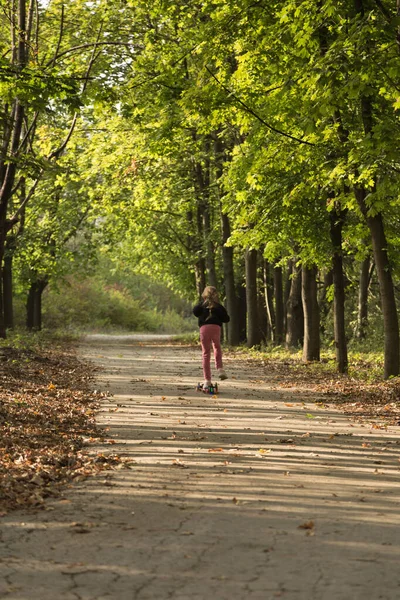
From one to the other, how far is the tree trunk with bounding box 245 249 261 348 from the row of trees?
5 centimetres

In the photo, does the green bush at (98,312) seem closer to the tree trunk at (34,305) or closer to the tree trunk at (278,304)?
the tree trunk at (34,305)

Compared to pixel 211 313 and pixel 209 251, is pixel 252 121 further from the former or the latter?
pixel 209 251

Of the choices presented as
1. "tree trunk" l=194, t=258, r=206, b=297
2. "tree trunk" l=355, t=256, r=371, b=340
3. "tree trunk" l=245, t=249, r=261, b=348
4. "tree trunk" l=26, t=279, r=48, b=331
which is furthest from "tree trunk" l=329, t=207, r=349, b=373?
"tree trunk" l=26, t=279, r=48, b=331

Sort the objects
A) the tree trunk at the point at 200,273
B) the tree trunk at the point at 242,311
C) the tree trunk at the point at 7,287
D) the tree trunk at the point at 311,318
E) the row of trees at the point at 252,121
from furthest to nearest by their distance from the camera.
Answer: the tree trunk at the point at 200,273 < the tree trunk at the point at 242,311 < the tree trunk at the point at 7,287 < the tree trunk at the point at 311,318 < the row of trees at the point at 252,121

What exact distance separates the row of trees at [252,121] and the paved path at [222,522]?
16.4ft

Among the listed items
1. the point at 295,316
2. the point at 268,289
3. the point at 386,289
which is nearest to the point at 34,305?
the point at 268,289

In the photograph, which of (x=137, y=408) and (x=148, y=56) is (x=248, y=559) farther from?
(x=148, y=56)

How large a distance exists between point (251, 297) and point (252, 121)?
42.0ft

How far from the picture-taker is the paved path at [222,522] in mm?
4715

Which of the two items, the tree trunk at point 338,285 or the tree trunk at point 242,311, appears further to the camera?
the tree trunk at point 242,311

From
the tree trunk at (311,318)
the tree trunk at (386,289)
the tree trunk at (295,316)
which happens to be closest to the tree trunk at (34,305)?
the tree trunk at (295,316)

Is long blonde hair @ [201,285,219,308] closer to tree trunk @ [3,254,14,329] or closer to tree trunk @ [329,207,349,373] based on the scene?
tree trunk @ [329,207,349,373]

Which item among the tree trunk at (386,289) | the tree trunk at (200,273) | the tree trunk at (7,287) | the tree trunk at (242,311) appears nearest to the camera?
the tree trunk at (386,289)

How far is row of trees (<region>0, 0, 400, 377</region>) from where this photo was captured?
1268 centimetres
